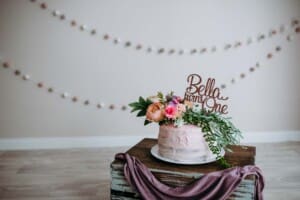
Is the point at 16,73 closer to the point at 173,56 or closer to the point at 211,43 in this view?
the point at 173,56

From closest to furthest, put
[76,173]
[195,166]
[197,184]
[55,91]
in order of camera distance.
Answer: [197,184] < [195,166] < [76,173] < [55,91]

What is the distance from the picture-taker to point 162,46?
3.33 meters

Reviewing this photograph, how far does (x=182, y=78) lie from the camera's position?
133 inches

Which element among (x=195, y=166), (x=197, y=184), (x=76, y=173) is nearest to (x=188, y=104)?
(x=195, y=166)

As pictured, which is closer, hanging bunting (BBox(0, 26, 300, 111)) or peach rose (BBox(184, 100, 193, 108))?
peach rose (BBox(184, 100, 193, 108))

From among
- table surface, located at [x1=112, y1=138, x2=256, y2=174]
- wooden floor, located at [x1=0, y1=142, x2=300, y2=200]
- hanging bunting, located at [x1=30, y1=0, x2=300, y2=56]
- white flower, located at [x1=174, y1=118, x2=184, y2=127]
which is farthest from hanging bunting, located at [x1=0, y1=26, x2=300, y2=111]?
white flower, located at [x1=174, y1=118, x2=184, y2=127]

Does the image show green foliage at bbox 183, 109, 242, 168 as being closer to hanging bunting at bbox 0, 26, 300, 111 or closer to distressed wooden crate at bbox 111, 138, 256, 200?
distressed wooden crate at bbox 111, 138, 256, 200

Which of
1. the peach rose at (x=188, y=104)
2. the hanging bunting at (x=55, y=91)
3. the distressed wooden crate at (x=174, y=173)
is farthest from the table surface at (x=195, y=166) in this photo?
the hanging bunting at (x=55, y=91)

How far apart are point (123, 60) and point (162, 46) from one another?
46 centimetres

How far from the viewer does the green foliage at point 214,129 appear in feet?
5.32

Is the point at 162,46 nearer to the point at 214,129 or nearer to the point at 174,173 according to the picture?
the point at 214,129

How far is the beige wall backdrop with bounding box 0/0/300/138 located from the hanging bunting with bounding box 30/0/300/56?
41 millimetres

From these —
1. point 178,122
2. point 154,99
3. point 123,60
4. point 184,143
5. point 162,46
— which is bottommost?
point 184,143

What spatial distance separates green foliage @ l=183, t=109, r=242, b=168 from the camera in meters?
1.62
